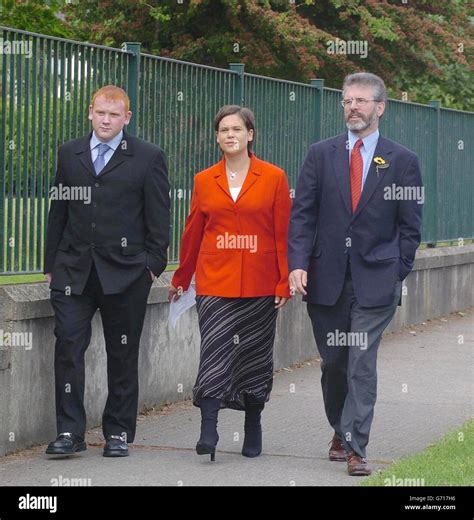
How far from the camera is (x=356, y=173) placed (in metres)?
7.93

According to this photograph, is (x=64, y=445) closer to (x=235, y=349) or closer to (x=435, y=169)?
(x=235, y=349)

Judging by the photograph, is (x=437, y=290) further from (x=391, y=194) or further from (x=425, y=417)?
(x=391, y=194)

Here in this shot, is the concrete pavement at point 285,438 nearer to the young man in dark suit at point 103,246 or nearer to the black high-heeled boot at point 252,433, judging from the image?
the black high-heeled boot at point 252,433

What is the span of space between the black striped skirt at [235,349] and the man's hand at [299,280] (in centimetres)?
40

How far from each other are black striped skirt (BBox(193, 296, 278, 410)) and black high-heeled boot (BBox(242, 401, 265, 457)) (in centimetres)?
4

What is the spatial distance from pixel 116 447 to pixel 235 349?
85 centimetres

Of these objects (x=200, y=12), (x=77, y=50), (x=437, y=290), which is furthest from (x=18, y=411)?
(x=200, y=12)

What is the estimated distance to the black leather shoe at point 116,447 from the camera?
26.7 feet

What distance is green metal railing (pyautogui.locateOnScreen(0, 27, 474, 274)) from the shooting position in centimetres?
853

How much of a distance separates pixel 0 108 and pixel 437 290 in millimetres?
9374

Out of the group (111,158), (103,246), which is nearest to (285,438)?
(103,246)

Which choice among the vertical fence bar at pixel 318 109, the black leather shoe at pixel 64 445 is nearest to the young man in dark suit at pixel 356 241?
the black leather shoe at pixel 64 445

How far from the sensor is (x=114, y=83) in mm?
9656

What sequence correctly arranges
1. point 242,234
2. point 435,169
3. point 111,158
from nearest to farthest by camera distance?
point 242,234
point 111,158
point 435,169
